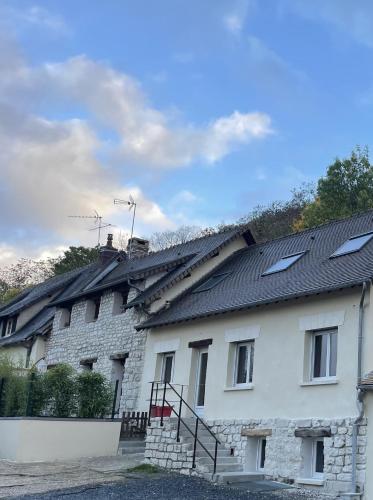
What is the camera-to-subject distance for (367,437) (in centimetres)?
1241

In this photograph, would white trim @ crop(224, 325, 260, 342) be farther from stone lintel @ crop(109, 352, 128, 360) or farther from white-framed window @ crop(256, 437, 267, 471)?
stone lintel @ crop(109, 352, 128, 360)

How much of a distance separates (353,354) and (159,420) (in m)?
5.34

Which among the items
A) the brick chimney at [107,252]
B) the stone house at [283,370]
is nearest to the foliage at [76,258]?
the brick chimney at [107,252]

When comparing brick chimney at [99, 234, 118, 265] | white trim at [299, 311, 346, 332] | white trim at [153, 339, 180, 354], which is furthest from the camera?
brick chimney at [99, 234, 118, 265]

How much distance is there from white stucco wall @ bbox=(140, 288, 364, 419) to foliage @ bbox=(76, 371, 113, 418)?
2.19m

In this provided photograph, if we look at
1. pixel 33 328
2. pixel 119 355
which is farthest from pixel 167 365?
pixel 33 328

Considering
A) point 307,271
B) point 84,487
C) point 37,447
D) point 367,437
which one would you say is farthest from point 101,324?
point 367,437

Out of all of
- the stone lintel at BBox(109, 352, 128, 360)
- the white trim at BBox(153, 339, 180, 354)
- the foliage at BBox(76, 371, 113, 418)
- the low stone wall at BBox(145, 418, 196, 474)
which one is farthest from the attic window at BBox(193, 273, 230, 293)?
the low stone wall at BBox(145, 418, 196, 474)

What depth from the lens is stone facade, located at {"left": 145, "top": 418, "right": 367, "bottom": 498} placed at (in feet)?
41.5

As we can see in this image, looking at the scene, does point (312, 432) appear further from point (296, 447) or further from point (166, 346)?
point (166, 346)

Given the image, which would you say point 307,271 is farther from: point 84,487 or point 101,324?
point 101,324

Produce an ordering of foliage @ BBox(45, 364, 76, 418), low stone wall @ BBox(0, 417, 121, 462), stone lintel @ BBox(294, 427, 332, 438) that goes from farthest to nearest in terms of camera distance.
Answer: foliage @ BBox(45, 364, 76, 418), low stone wall @ BBox(0, 417, 121, 462), stone lintel @ BBox(294, 427, 332, 438)

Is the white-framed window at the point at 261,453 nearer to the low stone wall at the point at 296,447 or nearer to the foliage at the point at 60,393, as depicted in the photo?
the low stone wall at the point at 296,447

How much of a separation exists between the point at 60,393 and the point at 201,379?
3990mm
